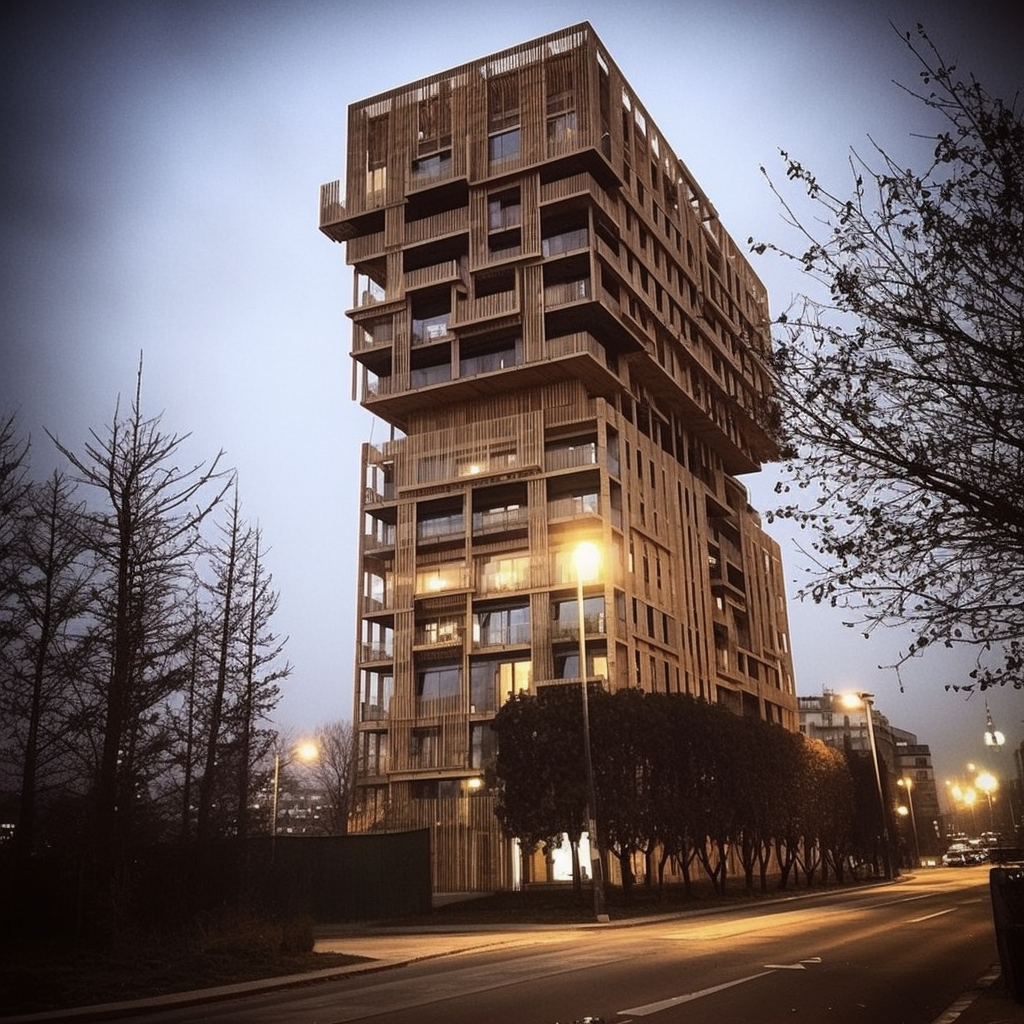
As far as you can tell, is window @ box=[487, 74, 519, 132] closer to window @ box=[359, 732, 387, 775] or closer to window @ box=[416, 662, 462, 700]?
window @ box=[416, 662, 462, 700]

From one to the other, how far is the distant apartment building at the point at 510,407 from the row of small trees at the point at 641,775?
940 cm

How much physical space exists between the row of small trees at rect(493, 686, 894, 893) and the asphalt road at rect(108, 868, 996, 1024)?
13099mm

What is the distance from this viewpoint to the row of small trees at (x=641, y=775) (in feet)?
116

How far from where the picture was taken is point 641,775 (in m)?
37.1

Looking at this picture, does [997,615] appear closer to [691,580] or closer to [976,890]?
[976,890]

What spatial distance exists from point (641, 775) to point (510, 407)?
28610 mm

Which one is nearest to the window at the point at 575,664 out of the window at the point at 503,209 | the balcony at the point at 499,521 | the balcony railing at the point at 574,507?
the balcony railing at the point at 574,507

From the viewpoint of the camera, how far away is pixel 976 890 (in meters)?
37.6

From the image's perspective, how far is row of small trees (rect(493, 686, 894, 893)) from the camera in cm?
3538

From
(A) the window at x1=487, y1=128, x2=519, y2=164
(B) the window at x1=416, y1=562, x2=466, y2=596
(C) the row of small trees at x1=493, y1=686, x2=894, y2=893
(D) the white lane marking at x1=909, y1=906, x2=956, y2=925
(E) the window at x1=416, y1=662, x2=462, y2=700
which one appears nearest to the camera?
(D) the white lane marking at x1=909, y1=906, x2=956, y2=925

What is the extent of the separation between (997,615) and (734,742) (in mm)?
34154

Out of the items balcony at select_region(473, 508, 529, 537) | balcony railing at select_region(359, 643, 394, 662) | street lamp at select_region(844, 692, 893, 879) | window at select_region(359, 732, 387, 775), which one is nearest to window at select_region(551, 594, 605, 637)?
balcony at select_region(473, 508, 529, 537)

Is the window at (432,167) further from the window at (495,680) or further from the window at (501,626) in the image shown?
the window at (495,680)

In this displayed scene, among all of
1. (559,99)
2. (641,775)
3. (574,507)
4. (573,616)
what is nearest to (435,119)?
(559,99)
